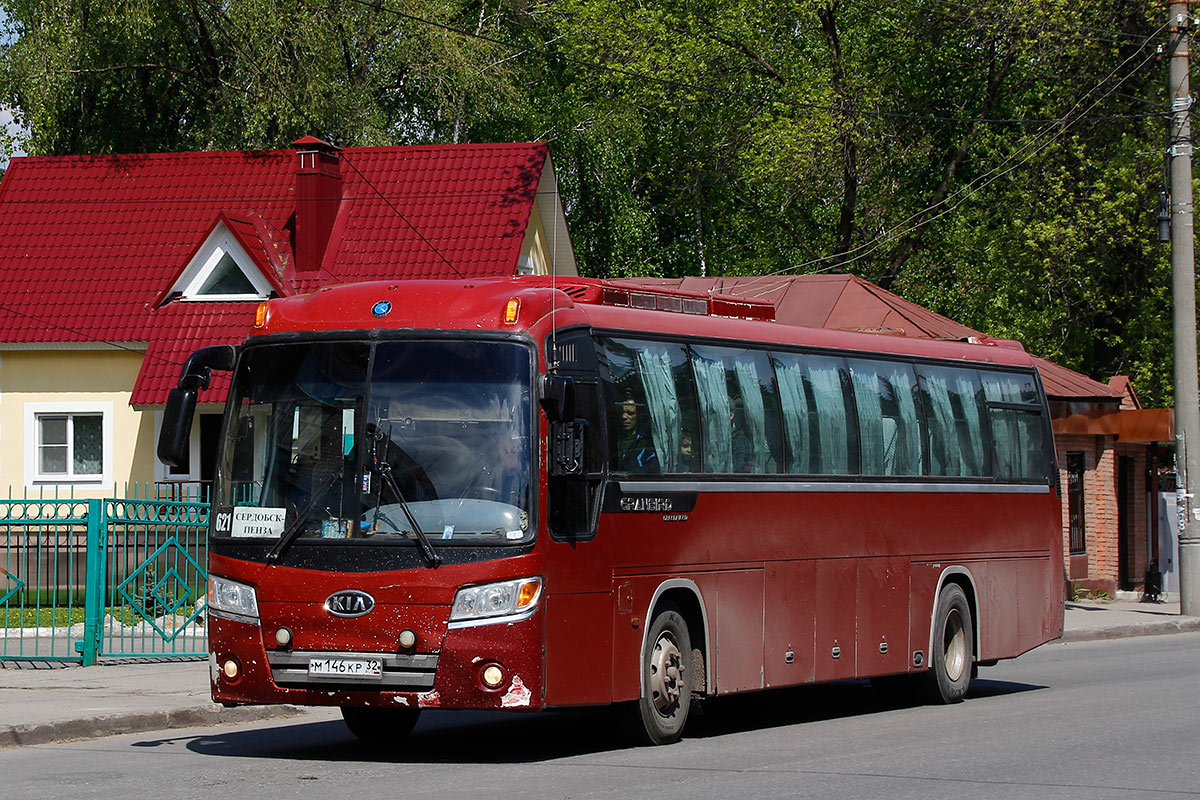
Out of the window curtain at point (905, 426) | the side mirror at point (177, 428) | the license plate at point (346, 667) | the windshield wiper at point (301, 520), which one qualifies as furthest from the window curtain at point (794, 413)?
the side mirror at point (177, 428)

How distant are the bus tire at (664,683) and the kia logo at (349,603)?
6.86 feet

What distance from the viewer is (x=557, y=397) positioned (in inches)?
424

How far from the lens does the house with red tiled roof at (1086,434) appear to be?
2848 cm

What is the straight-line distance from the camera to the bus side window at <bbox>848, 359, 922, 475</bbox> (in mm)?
14828

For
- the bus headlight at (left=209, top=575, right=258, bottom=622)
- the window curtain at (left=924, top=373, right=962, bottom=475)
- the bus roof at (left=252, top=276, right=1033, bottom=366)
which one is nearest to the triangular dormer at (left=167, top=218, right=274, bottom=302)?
the window curtain at (left=924, top=373, right=962, bottom=475)

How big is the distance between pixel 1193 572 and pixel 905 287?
1719 centimetres

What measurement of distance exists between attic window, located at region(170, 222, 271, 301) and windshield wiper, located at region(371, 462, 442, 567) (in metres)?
19.8

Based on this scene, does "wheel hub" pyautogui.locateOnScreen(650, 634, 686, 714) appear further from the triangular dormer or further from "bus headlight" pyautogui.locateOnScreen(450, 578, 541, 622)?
the triangular dormer

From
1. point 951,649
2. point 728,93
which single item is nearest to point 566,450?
point 951,649

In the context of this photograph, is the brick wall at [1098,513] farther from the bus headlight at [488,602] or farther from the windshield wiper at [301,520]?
the windshield wiper at [301,520]

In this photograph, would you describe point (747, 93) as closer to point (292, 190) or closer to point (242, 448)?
point (292, 190)

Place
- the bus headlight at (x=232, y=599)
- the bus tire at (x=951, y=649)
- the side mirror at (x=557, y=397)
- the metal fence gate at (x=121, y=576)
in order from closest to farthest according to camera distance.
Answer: the side mirror at (x=557, y=397), the bus headlight at (x=232, y=599), the bus tire at (x=951, y=649), the metal fence gate at (x=121, y=576)

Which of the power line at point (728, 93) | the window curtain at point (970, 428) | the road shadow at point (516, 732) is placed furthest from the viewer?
the power line at point (728, 93)

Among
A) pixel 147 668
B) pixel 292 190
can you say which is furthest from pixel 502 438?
pixel 292 190
